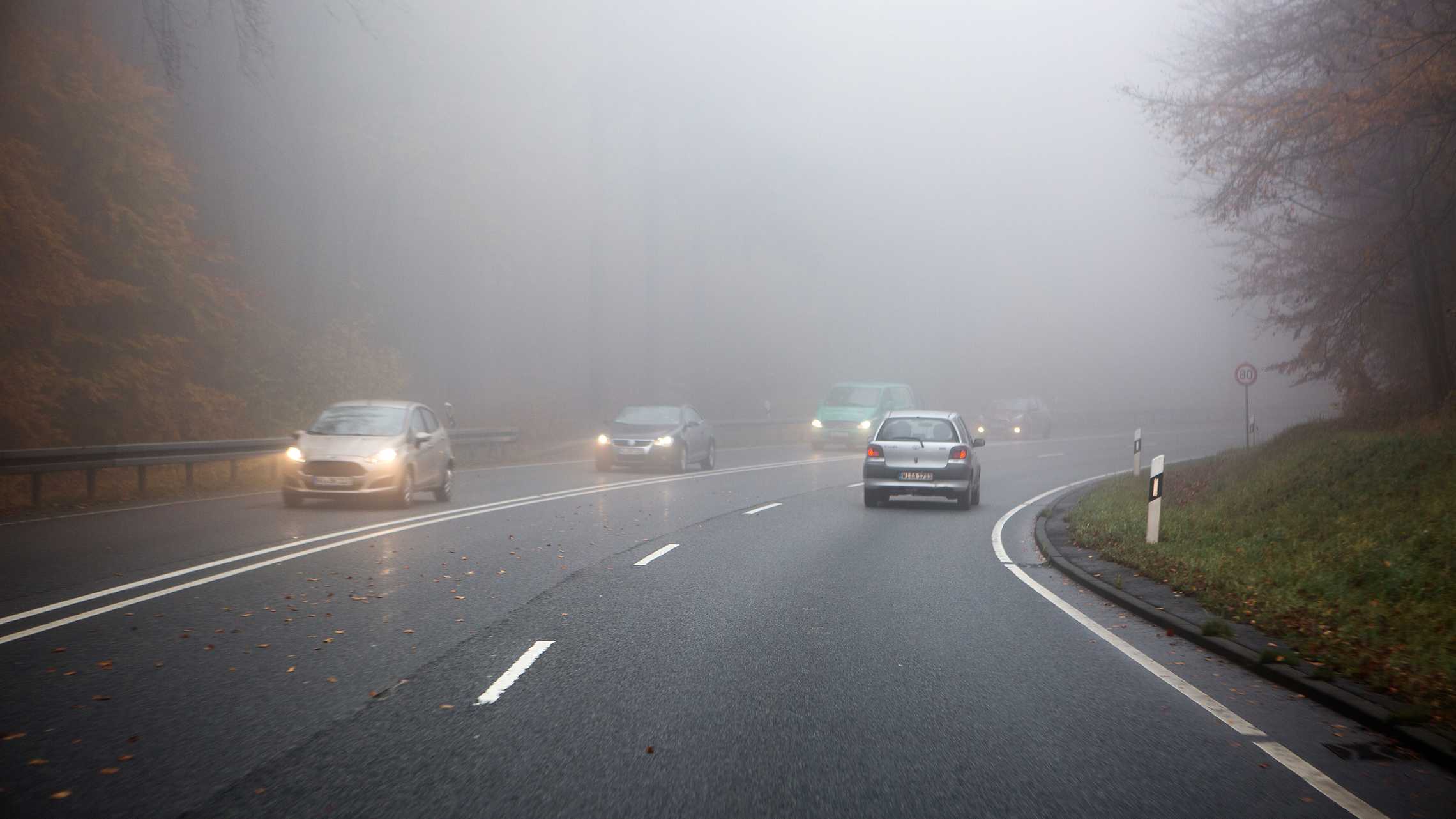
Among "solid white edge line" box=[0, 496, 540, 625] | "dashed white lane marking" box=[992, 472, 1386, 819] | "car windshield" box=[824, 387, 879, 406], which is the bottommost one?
"dashed white lane marking" box=[992, 472, 1386, 819]

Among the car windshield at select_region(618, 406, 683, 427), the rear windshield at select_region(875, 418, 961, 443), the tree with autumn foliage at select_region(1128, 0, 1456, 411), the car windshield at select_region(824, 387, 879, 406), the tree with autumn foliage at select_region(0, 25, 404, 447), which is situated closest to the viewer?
the tree with autumn foliage at select_region(1128, 0, 1456, 411)

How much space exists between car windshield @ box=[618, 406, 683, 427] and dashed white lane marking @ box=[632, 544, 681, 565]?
46.8 feet

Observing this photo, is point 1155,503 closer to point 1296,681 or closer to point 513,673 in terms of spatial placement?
point 1296,681

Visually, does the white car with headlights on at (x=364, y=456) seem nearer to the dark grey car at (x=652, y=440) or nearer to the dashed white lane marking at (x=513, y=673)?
the dark grey car at (x=652, y=440)

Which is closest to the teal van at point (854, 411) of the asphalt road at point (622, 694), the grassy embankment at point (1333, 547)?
the grassy embankment at point (1333, 547)

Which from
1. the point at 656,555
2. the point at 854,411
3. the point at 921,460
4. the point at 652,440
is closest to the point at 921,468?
the point at 921,460

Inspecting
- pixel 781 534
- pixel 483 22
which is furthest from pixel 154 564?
pixel 483 22

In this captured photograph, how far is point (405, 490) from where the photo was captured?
1748 centimetres

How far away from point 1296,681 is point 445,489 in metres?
14.8

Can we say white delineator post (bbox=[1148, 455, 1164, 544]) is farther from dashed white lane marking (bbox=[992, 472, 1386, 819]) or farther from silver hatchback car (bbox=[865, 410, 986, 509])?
silver hatchback car (bbox=[865, 410, 986, 509])

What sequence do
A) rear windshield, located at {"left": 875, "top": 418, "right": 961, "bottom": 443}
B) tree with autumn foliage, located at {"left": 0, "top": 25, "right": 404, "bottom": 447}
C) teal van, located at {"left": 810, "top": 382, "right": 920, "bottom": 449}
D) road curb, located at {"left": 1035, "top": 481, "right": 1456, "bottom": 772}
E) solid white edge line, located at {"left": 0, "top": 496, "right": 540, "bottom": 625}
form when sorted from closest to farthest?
road curb, located at {"left": 1035, "top": 481, "right": 1456, "bottom": 772} → solid white edge line, located at {"left": 0, "top": 496, "right": 540, "bottom": 625} → rear windshield, located at {"left": 875, "top": 418, "right": 961, "bottom": 443} → tree with autumn foliage, located at {"left": 0, "top": 25, "right": 404, "bottom": 447} → teal van, located at {"left": 810, "top": 382, "right": 920, "bottom": 449}

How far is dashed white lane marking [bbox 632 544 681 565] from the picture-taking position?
11836 mm

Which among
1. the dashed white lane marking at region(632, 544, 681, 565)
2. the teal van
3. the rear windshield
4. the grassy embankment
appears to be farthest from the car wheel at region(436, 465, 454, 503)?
the teal van

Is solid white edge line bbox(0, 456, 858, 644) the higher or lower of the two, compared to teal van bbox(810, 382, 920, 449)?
lower
